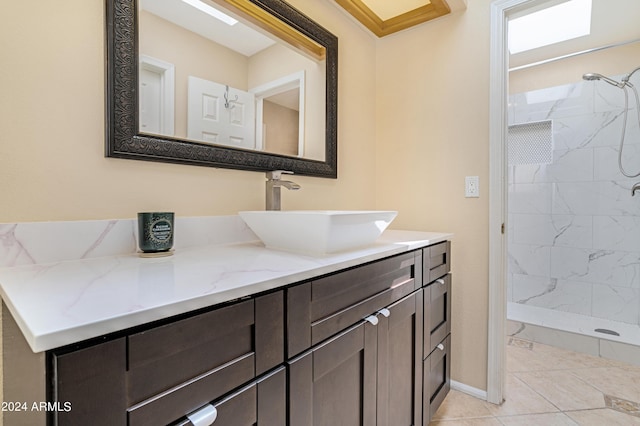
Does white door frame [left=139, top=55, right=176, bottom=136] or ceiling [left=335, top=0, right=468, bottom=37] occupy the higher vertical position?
ceiling [left=335, top=0, right=468, bottom=37]

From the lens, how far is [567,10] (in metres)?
1.95

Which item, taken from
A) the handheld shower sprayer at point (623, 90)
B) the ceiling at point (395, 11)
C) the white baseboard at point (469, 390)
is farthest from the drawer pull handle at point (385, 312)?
the handheld shower sprayer at point (623, 90)

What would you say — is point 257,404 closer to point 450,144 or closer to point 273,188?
point 273,188

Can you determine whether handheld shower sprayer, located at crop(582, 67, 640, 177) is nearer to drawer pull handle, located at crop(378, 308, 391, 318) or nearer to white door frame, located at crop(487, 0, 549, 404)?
white door frame, located at crop(487, 0, 549, 404)

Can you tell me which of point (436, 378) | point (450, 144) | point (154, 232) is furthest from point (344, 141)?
point (436, 378)

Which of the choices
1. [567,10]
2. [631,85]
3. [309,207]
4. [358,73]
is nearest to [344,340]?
[309,207]

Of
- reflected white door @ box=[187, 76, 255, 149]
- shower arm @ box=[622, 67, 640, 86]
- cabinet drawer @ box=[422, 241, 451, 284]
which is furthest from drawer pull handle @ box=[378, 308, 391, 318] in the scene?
shower arm @ box=[622, 67, 640, 86]

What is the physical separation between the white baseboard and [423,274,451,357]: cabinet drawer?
0.36 meters

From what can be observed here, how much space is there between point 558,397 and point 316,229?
1.77 meters

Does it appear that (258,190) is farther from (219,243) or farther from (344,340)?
(344,340)

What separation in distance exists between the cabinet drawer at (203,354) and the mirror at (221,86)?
0.66 metres

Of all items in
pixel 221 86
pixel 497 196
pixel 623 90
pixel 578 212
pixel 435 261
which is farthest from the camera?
pixel 578 212

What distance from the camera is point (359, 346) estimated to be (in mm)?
901

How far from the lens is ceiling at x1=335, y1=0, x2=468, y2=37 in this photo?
1681 millimetres
